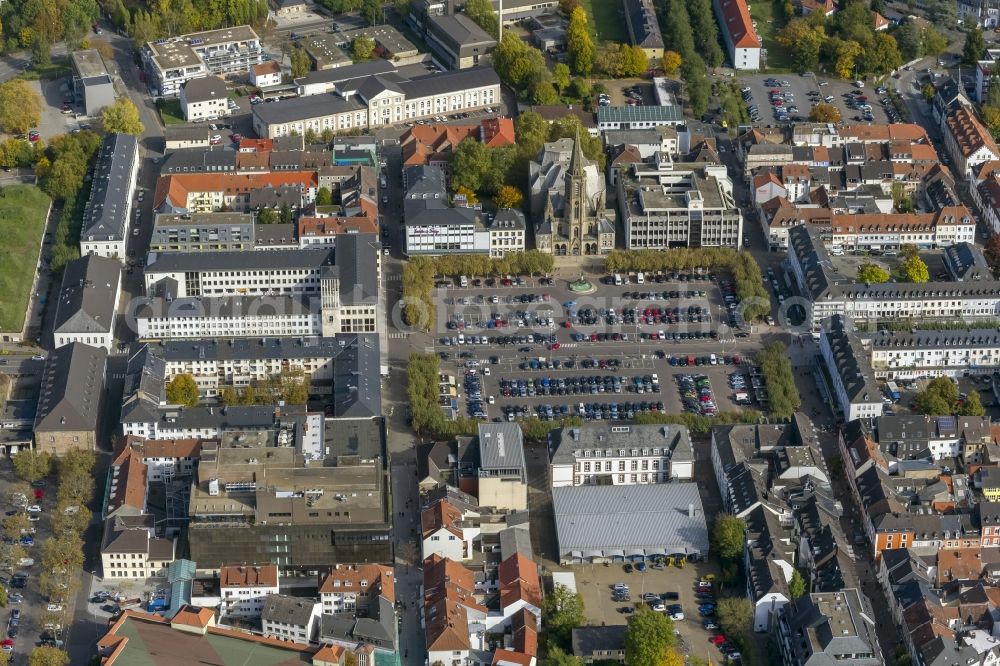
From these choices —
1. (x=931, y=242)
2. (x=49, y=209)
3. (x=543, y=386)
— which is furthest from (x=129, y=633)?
(x=931, y=242)

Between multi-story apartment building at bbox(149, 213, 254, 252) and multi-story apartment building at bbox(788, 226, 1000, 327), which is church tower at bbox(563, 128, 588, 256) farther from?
multi-story apartment building at bbox(149, 213, 254, 252)

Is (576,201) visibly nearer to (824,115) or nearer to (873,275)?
(873,275)

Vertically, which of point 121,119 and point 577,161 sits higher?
point 577,161

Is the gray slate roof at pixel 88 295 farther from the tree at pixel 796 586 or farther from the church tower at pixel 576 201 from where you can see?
the tree at pixel 796 586

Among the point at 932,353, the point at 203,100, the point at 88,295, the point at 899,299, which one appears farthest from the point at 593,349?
the point at 203,100

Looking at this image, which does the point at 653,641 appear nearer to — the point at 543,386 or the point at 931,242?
the point at 543,386

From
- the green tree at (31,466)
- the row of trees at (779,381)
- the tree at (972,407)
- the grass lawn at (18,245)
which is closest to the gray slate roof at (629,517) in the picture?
the row of trees at (779,381)

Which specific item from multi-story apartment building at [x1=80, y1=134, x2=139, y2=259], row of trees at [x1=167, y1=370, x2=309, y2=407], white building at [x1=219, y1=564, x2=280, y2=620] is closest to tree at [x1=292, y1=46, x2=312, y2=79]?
multi-story apartment building at [x1=80, y1=134, x2=139, y2=259]
